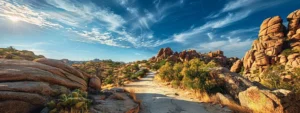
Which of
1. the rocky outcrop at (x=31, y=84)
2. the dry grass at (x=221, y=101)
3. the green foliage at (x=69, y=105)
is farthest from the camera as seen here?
the dry grass at (x=221, y=101)

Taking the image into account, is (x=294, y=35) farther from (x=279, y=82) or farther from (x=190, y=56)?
(x=279, y=82)

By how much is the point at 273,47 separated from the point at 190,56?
97.8 ft

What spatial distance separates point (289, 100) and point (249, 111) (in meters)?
1.82

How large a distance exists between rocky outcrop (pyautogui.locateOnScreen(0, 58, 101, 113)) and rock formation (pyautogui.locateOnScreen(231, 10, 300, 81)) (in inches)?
1978

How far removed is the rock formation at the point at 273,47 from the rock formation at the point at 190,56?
11.5 metres

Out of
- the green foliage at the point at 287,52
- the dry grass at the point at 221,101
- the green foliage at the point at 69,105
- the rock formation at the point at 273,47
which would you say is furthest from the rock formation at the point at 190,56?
the green foliage at the point at 69,105

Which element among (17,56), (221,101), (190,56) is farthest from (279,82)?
(190,56)

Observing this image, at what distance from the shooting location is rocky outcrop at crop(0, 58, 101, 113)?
602 centimetres

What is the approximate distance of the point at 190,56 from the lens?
7038 centimetres

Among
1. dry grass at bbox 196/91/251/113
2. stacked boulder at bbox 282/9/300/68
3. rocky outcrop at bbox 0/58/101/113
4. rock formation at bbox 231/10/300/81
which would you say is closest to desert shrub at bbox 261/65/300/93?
dry grass at bbox 196/91/251/113

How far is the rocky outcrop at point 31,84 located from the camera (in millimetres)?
6023

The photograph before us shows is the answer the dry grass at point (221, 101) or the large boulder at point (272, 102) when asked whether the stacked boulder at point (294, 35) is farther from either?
the large boulder at point (272, 102)

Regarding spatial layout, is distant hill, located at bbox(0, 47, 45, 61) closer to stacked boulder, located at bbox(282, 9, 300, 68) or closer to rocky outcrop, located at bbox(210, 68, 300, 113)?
rocky outcrop, located at bbox(210, 68, 300, 113)

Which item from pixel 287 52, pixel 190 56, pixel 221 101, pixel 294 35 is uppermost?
pixel 294 35
